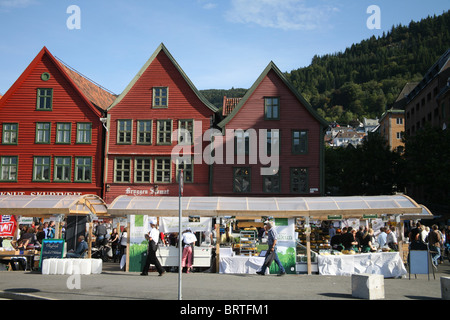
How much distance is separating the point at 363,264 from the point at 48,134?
27.3 meters

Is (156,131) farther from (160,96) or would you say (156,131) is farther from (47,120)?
(47,120)

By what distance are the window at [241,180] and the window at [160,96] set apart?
298 inches

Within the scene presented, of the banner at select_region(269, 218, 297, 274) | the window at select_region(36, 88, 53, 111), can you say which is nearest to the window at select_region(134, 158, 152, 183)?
the window at select_region(36, 88, 53, 111)

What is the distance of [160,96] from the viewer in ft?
125

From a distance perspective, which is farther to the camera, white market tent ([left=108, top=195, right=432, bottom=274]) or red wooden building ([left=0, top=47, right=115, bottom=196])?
red wooden building ([left=0, top=47, right=115, bottom=196])

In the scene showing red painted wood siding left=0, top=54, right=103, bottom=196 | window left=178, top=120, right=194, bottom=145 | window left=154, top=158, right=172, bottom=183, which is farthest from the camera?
red painted wood siding left=0, top=54, right=103, bottom=196

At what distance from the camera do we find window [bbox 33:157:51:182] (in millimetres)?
37719

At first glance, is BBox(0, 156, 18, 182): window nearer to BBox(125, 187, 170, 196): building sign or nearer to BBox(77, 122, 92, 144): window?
BBox(77, 122, 92, 144): window

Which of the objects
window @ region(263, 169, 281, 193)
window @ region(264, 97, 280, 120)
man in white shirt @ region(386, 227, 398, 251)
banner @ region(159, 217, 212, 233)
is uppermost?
window @ region(264, 97, 280, 120)

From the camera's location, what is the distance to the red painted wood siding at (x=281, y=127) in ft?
121

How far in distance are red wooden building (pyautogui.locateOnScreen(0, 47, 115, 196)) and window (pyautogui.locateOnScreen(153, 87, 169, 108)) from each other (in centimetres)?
454

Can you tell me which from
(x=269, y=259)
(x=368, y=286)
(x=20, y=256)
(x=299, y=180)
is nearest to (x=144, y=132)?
(x=299, y=180)

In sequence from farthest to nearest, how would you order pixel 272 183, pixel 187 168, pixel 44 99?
1. pixel 44 99
2. pixel 187 168
3. pixel 272 183

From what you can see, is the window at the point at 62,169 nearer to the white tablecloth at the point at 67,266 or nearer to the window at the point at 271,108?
the window at the point at 271,108
